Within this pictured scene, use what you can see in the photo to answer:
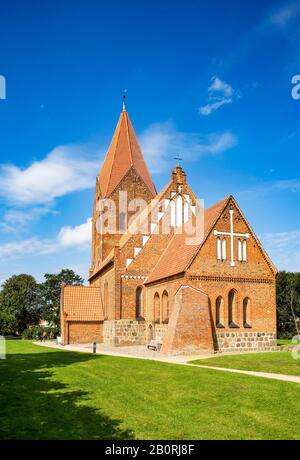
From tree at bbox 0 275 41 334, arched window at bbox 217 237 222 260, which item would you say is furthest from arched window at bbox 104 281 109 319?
tree at bbox 0 275 41 334

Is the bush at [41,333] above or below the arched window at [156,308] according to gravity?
below

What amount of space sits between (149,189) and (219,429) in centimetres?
3069

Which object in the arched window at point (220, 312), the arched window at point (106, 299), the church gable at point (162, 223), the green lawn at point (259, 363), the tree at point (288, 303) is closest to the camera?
the green lawn at point (259, 363)

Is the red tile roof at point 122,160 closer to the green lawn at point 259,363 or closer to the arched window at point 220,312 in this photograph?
the arched window at point 220,312

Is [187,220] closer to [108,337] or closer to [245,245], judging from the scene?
[245,245]

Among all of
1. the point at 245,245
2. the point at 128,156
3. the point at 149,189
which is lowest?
the point at 245,245

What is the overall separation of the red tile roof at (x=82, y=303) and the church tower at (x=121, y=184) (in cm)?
309

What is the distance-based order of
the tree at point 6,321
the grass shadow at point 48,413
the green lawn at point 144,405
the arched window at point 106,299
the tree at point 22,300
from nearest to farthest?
the grass shadow at point 48,413, the green lawn at point 144,405, the arched window at point 106,299, the tree at point 6,321, the tree at point 22,300

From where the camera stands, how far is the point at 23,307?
216 ft

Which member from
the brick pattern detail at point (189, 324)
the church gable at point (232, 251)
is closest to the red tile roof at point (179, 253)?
the church gable at point (232, 251)

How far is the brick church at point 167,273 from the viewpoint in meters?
23.7

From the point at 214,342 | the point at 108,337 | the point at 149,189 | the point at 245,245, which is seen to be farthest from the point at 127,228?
the point at 214,342

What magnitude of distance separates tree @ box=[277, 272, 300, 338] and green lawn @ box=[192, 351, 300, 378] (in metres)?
35.7

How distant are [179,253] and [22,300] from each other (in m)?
45.1
